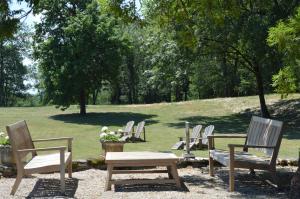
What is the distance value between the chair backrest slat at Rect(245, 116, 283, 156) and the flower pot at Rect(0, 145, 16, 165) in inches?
182

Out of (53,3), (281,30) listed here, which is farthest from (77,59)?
(281,30)

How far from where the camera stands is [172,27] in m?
24.8

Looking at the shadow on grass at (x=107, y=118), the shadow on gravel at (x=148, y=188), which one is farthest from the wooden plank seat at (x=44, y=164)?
the shadow on grass at (x=107, y=118)

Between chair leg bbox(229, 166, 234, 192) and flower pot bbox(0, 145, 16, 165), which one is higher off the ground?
→ flower pot bbox(0, 145, 16, 165)

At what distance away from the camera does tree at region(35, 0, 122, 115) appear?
32.8m

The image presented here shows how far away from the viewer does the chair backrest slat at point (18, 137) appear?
7573mm

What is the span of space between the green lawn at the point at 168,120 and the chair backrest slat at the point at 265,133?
691 cm

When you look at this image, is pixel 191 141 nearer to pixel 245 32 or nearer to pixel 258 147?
pixel 245 32

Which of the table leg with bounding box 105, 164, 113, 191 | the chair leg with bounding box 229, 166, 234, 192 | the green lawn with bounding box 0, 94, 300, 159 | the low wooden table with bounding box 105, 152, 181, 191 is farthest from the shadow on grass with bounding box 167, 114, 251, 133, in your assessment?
the table leg with bounding box 105, 164, 113, 191

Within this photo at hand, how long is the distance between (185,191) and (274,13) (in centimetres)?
1599

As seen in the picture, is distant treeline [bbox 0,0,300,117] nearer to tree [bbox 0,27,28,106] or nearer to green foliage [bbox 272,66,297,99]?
green foliage [bbox 272,66,297,99]

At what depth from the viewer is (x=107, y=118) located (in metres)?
32.1

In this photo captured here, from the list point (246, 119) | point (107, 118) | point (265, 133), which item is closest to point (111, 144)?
point (265, 133)

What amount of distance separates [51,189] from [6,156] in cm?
192
